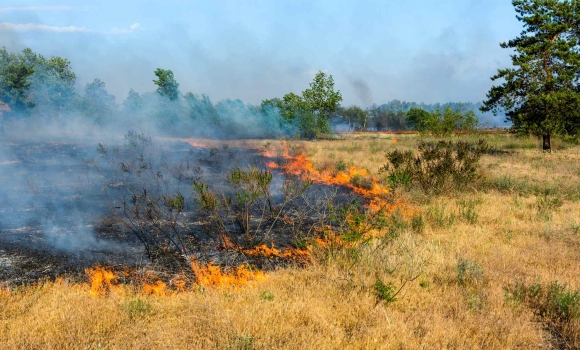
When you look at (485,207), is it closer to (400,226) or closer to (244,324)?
(400,226)

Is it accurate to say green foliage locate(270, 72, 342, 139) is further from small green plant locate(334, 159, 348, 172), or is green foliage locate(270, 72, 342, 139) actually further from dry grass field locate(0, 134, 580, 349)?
dry grass field locate(0, 134, 580, 349)

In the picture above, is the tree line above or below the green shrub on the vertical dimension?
above

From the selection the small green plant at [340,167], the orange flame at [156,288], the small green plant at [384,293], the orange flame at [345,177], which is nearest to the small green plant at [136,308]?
the orange flame at [156,288]

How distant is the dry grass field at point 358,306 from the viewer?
3.01 meters

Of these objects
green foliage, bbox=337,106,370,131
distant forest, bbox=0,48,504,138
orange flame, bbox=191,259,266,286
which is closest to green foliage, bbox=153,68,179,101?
distant forest, bbox=0,48,504,138

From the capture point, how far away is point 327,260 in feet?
16.3

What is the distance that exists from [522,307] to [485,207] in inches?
179

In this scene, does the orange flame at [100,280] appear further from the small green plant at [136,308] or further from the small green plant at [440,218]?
the small green plant at [440,218]

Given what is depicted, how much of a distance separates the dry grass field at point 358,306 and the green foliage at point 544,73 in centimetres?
1319

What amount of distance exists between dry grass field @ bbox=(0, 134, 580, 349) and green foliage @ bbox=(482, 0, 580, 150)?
43.3 feet

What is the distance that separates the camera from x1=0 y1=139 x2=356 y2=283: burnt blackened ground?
5027mm

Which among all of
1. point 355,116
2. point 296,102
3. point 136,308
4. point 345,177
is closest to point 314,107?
point 296,102

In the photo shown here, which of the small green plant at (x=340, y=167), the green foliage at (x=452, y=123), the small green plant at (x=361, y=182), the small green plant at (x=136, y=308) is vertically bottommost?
the small green plant at (x=136, y=308)

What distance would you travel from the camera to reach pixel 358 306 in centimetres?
364
